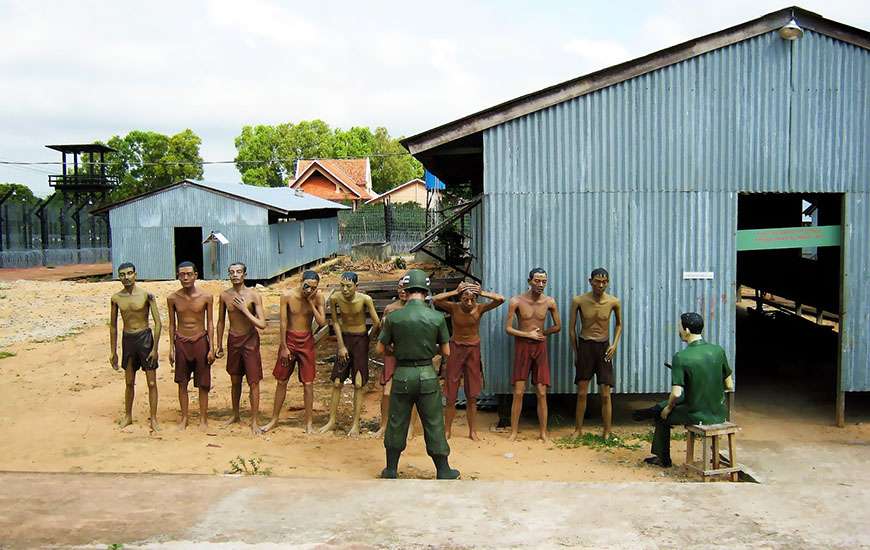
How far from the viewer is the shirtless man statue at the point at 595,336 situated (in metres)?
8.66

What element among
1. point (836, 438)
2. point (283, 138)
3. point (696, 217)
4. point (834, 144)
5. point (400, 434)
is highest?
point (283, 138)

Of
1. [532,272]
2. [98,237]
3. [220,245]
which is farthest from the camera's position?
[98,237]

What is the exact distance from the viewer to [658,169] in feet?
30.3

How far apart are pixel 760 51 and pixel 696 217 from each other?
2074mm

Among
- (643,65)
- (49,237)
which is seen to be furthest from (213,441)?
(49,237)

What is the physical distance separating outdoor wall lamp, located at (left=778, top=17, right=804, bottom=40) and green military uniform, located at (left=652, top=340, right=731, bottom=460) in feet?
14.0

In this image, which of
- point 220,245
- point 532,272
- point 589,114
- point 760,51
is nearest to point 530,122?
point 589,114

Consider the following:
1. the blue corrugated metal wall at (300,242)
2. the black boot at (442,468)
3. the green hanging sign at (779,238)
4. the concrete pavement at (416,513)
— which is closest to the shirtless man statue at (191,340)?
the concrete pavement at (416,513)

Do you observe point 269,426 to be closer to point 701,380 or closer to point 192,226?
point 701,380

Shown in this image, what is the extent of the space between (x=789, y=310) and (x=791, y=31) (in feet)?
30.8

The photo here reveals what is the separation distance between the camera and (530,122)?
920 cm

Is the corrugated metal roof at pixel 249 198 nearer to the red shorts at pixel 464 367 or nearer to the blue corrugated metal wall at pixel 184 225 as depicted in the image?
the blue corrugated metal wall at pixel 184 225

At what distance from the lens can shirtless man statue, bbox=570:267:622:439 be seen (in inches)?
341

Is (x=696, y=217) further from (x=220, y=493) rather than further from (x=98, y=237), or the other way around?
(x=98, y=237)
